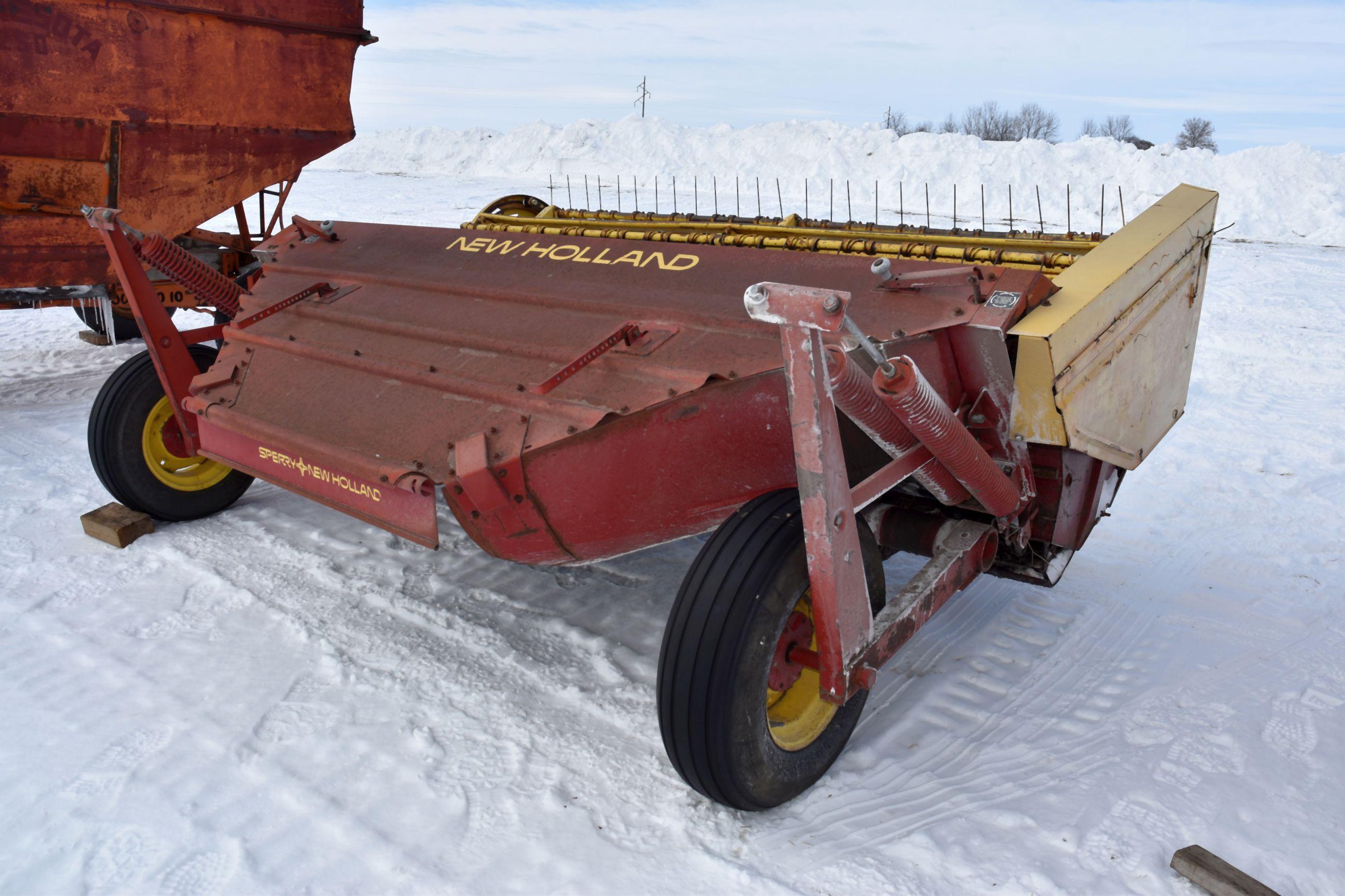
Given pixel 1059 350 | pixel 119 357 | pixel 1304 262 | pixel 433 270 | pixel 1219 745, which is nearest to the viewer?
pixel 1059 350

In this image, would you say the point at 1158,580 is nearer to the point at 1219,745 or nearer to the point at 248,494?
the point at 1219,745

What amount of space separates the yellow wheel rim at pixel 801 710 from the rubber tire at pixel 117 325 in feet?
21.4

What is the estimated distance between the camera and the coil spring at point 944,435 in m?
1.97

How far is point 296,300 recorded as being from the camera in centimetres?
374

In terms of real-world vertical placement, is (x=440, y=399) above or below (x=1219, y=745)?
above

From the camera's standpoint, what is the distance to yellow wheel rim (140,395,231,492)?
162 inches

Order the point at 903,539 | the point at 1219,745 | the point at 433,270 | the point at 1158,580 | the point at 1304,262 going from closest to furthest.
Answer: the point at 1219,745 → the point at 903,539 → the point at 433,270 → the point at 1158,580 → the point at 1304,262

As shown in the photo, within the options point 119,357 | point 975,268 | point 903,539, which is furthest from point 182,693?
point 119,357

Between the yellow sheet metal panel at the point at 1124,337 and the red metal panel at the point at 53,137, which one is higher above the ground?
the red metal panel at the point at 53,137

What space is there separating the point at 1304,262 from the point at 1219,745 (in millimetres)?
10084

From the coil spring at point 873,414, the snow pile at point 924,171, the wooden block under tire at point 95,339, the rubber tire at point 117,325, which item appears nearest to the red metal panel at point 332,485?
the coil spring at point 873,414

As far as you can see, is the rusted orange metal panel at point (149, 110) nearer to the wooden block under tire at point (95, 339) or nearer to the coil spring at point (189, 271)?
the coil spring at point (189, 271)

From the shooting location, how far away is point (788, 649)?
97.0 inches

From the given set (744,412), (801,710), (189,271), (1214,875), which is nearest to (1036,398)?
(744,412)
